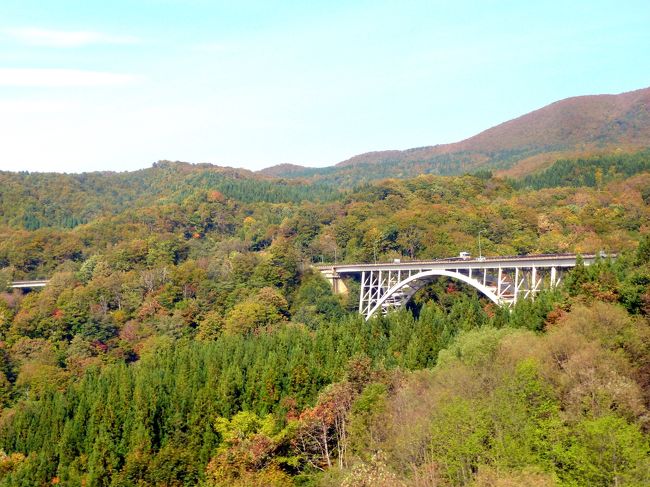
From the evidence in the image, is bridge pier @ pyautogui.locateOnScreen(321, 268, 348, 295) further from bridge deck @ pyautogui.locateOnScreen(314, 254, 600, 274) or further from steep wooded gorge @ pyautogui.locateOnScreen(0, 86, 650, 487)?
bridge deck @ pyautogui.locateOnScreen(314, 254, 600, 274)

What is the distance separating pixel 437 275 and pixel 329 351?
1469cm

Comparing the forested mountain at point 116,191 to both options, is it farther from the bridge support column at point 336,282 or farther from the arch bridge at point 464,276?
the arch bridge at point 464,276

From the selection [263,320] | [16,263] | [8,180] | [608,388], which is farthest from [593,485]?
[8,180]

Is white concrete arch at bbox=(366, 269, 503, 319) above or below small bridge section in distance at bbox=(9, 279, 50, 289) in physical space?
above

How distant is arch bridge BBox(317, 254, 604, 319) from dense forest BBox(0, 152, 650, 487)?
5.91 ft

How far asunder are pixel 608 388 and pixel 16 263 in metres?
71.3

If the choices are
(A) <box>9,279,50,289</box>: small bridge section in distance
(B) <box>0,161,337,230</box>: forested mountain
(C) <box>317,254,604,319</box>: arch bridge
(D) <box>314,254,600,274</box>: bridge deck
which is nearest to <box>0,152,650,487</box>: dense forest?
(A) <box>9,279,50,289</box>: small bridge section in distance

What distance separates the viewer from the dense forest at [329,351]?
2100 centimetres

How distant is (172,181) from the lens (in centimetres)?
14925

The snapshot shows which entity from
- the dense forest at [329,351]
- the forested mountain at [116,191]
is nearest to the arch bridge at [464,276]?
the dense forest at [329,351]

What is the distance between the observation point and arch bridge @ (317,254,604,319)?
1561 inches

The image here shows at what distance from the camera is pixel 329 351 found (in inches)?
1545

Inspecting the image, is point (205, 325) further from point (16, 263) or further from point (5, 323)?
point (16, 263)

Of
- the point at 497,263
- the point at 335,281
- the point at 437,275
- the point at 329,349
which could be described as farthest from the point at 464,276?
the point at 335,281
